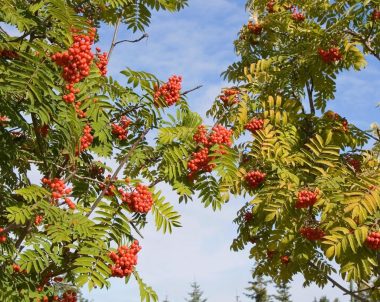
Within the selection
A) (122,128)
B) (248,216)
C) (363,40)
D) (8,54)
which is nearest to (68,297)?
(122,128)

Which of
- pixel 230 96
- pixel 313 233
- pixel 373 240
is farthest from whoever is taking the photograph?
pixel 230 96

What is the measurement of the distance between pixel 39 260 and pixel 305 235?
2.91m

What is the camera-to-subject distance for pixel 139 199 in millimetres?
3248

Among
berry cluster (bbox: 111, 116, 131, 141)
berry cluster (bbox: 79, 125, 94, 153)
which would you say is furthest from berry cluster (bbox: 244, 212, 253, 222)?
berry cluster (bbox: 79, 125, 94, 153)

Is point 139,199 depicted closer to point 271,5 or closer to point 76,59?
point 76,59

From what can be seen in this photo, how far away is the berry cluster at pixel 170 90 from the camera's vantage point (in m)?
3.64

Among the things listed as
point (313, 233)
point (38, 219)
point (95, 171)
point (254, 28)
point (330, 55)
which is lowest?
point (38, 219)

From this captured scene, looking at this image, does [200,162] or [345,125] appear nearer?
[200,162]

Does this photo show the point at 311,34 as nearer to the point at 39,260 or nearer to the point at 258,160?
the point at 258,160

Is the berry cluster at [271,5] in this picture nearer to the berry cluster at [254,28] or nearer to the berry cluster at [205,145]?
the berry cluster at [254,28]

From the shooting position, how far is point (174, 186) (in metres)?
3.67

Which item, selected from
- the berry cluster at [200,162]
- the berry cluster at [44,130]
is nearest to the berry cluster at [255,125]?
the berry cluster at [200,162]

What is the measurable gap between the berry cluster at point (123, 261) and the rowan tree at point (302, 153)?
3.09 feet

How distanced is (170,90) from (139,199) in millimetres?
891
